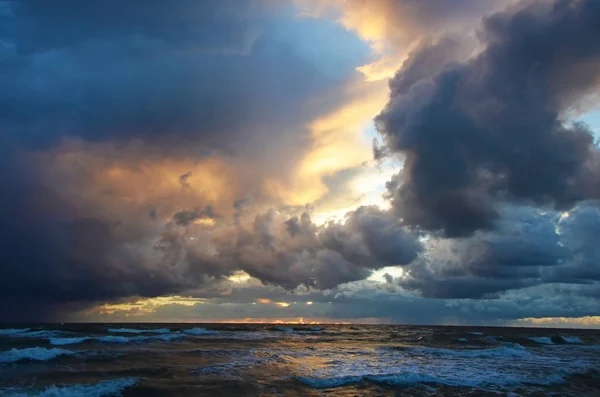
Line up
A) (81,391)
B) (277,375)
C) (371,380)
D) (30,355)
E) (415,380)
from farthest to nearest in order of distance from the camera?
1. (30,355)
2. (277,375)
3. (415,380)
4. (371,380)
5. (81,391)

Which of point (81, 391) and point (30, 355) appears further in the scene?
point (30, 355)

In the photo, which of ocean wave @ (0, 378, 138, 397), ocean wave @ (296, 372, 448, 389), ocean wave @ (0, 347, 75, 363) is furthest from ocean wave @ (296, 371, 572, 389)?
ocean wave @ (0, 347, 75, 363)

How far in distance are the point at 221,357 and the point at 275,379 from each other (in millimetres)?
13198

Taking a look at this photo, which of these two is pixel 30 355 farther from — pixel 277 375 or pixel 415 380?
pixel 415 380

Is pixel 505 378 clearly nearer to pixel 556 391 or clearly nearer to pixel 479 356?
pixel 556 391

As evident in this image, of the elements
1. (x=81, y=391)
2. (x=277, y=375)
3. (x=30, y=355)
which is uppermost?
(x=81, y=391)

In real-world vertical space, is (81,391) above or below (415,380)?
above

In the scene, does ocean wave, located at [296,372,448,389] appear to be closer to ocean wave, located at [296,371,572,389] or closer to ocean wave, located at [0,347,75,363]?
ocean wave, located at [296,371,572,389]

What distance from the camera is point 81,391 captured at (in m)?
20.8

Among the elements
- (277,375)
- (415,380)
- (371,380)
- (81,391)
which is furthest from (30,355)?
(415,380)

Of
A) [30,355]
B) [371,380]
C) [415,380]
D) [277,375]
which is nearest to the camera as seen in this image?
[371,380]

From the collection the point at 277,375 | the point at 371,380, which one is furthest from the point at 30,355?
the point at 371,380

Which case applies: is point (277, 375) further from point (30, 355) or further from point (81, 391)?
point (30, 355)

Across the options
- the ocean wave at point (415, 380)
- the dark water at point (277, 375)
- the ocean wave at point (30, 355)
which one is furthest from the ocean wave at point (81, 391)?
the ocean wave at point (30, 355)
